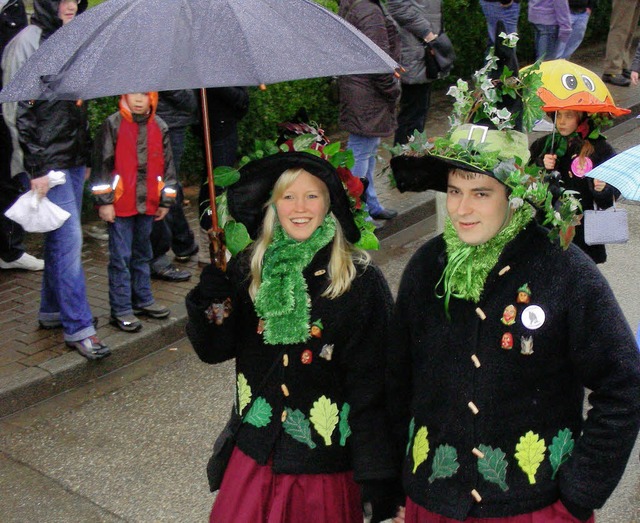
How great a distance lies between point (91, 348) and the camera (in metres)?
5.71

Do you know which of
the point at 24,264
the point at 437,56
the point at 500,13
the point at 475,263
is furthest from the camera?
the point at 500,13

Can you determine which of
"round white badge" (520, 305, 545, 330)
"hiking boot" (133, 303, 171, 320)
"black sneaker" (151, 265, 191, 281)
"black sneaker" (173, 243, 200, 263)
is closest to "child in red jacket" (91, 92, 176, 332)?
"hiking boot" (133, 303, 171, 320)

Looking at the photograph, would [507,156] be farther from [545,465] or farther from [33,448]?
[33,448]

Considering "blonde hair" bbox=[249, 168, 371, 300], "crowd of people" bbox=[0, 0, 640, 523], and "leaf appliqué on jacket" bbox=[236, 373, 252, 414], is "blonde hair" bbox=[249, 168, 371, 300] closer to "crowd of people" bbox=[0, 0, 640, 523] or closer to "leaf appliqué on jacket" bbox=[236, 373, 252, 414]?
"crowd of people" bbox=[0, 0, 640, 523]

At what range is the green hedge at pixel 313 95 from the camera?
29.2 ft

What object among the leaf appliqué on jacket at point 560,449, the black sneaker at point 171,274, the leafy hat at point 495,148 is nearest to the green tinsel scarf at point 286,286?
the leafy hat at point 495,148

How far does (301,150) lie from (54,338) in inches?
130

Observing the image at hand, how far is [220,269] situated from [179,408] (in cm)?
263

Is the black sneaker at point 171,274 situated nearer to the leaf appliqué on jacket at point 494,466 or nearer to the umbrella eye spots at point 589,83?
the umbrella eye spots at point 589,83

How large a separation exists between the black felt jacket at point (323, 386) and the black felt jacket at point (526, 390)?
235 mm

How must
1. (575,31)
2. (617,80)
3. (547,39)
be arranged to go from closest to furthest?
(547,39), (575,31), (617,80)

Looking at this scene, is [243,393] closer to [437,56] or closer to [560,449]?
[560,449]

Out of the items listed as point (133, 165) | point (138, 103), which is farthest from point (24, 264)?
point (138, 103)

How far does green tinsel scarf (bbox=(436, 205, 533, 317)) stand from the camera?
2791 mm
